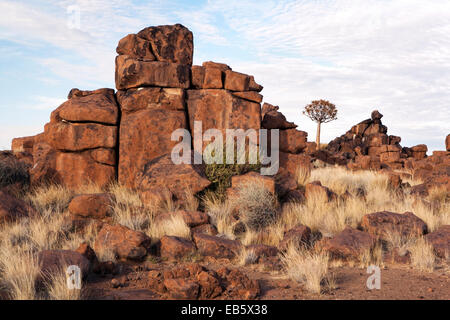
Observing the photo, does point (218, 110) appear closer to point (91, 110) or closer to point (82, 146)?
point (91, 110)

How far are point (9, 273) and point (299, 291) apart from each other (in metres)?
3.91

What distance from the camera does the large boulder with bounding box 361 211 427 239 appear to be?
8156 millimetres

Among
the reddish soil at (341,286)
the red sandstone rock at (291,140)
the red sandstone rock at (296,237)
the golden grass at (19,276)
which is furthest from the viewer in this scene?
the red sandstone rock at (291,140)

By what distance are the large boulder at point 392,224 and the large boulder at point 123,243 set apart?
4.70 meters

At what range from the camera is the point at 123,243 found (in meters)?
6.75

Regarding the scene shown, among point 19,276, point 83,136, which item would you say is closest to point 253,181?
point 83,136

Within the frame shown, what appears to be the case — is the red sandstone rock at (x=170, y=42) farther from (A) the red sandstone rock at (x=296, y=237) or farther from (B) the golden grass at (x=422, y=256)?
(B) the golden grass at (x=422, y=256)

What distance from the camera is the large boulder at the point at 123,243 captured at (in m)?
6.63

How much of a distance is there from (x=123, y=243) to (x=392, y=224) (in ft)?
18.1

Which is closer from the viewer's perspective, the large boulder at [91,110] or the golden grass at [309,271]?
the golden grass at [309,271]

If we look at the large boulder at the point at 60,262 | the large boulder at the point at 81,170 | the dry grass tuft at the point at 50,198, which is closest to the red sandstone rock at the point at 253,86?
the large boulder at the point at 81,170

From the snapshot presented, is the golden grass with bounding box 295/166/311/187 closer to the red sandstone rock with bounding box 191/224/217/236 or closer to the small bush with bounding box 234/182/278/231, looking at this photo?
the small bush with bounding box 234/182/278/231

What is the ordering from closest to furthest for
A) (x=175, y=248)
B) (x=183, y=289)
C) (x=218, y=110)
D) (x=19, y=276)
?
(x=183, y=289) → (x=19, y=276) → (x=175, y=248) → (x=218, y=110)

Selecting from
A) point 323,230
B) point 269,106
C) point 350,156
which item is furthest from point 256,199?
point 350,156
